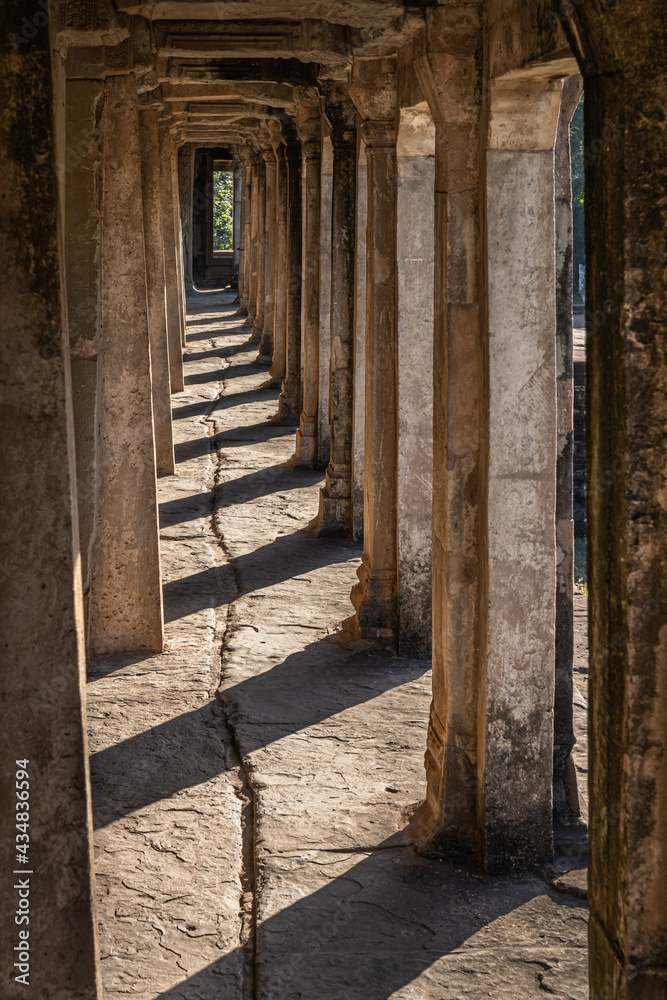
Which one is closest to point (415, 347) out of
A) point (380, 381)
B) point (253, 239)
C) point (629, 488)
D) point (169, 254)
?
point (380, 381)

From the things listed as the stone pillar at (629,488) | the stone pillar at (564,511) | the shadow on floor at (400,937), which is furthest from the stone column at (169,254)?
the stone pillar at (629,488)

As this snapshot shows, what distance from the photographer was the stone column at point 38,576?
6.91 ft

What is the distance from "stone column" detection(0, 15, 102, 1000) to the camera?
2.11 meters

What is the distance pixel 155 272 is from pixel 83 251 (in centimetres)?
498

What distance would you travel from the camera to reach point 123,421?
611 cm

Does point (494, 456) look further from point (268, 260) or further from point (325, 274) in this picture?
point (268, 260)

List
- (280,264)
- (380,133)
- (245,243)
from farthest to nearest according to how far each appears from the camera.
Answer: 1. (245,243)
2. (280,264)
3. (380,133)

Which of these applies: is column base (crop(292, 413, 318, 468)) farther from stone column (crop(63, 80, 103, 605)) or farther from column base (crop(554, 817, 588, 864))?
column base (crop(554, 817, 588, 864))

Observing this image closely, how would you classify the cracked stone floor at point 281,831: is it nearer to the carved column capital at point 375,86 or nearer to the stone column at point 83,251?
the stone column at point 83,251

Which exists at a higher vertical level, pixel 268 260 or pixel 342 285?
pixel 268 260

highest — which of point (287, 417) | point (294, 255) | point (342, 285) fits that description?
point (294, 255)

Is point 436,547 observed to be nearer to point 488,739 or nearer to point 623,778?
point 488,739

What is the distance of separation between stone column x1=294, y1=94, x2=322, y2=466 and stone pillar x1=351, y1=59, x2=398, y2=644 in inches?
138

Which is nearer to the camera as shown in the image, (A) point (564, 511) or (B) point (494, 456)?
(B) point (494, 456)
